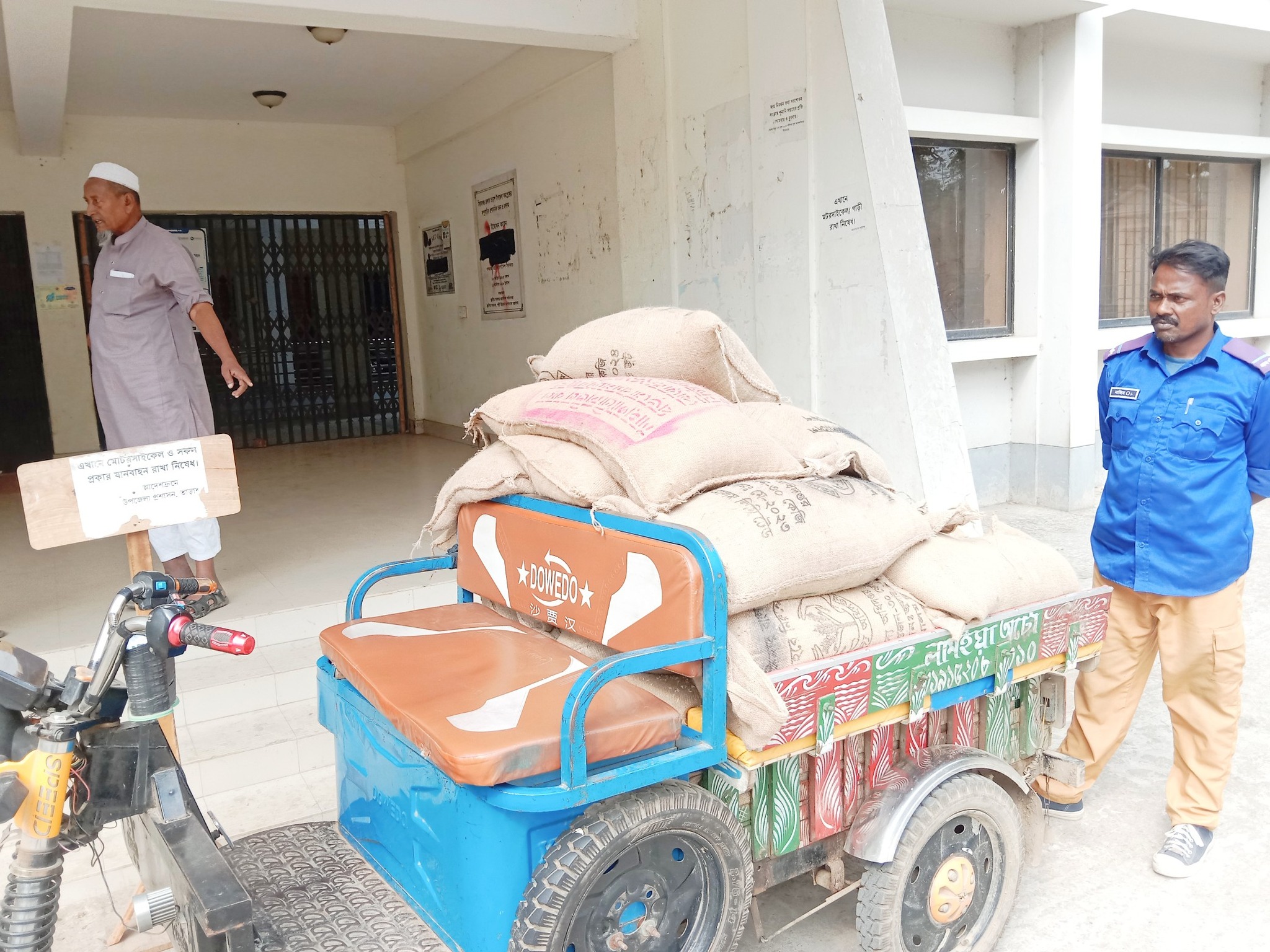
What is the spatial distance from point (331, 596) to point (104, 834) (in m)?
1.32

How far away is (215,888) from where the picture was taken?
1.42 metres

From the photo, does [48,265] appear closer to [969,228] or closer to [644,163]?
[644,163]

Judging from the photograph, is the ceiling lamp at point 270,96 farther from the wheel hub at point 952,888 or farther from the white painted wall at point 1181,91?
the wheel hub at point 952,888

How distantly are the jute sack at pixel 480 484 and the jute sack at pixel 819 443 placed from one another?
532mm

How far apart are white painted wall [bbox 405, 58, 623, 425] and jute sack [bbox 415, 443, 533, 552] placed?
3.85 m

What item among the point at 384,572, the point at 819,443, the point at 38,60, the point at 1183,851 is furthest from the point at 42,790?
the point at 38,60

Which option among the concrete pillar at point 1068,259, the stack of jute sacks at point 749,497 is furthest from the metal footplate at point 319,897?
the concrete pillar at point 1068,259

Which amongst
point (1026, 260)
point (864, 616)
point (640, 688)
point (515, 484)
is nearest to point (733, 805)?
point (640, 688)

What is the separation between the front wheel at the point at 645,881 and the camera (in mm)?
1495

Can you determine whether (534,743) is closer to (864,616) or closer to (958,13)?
(864,616)

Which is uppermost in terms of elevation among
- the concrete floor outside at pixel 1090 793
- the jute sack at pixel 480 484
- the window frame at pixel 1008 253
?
the window frame at pixel 1008 253

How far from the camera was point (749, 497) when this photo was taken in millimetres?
1863

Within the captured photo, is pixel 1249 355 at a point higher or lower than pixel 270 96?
lower

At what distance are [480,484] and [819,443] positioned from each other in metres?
0.76
